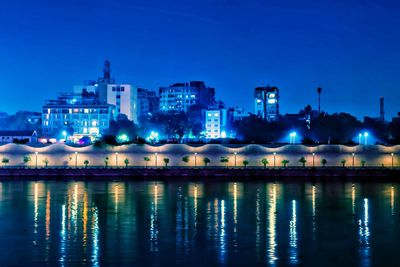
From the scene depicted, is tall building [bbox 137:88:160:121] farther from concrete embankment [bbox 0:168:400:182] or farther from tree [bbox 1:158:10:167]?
concrete embankment [bbox 0:168:400:182]

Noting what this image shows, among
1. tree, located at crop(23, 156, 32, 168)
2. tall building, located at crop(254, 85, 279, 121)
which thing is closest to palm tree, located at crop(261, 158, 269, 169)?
tree, located at crop(23, 156, 32, 168)

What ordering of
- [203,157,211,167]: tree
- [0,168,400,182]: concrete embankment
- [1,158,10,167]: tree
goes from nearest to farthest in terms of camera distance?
1. [0,168,400,182]: concrete embankment
2. [1,158,10,167]: tree
3. [203,157,211,167]: tree

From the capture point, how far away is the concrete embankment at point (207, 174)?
149 ft

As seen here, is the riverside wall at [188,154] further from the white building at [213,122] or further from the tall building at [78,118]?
the white building at [213,122]

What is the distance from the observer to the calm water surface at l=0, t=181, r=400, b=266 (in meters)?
18.2

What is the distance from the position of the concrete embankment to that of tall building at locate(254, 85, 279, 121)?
84860mm

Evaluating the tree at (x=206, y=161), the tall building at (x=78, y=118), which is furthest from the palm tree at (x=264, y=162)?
the tall building at (x=78, y=118)

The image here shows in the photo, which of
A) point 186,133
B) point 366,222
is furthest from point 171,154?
point 186,133

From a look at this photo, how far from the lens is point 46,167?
47.9 meters

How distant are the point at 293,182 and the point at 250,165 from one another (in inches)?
223

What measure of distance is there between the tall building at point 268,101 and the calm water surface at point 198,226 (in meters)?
93.9

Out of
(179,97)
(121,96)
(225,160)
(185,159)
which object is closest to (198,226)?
(185,159)

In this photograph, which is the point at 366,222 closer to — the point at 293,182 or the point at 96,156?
the point at 293,182

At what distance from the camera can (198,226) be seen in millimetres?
23375
